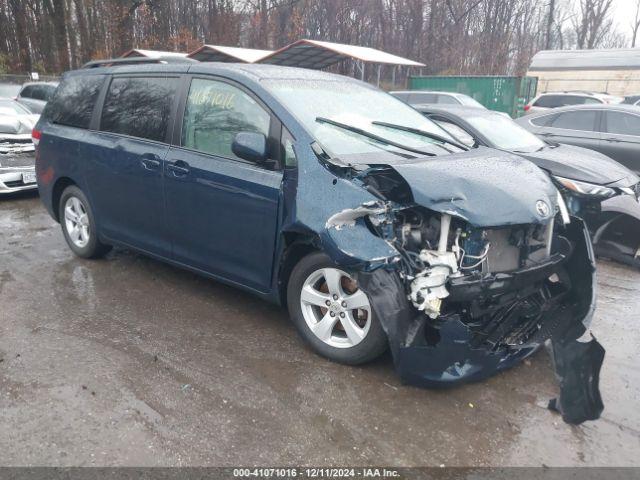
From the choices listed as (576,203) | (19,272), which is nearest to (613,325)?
(576,203)

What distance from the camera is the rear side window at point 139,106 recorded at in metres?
4.32

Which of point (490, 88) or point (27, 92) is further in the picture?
point (490, 88)

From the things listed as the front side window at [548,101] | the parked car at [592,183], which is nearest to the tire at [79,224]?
the parked car at [592,183]

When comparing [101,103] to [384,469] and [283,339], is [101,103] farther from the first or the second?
[384,469]

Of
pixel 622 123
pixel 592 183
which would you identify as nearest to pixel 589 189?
pixel 592 183

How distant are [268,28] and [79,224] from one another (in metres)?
28.4

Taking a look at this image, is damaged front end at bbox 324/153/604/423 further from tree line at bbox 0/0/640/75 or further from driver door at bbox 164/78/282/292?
tree line at bbox 0/0/640/75

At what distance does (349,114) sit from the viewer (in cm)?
399

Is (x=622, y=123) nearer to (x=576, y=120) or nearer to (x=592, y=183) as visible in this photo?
(x=576, y=120)

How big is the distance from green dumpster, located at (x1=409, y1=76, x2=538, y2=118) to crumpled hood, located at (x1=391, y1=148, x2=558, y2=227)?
2009cm

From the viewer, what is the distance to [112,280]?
4.92m

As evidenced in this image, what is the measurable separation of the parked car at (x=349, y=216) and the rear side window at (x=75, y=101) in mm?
243

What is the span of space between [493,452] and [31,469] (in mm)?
2249

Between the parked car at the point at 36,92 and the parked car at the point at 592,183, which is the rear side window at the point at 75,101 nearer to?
the parked car at the point at 592,183
